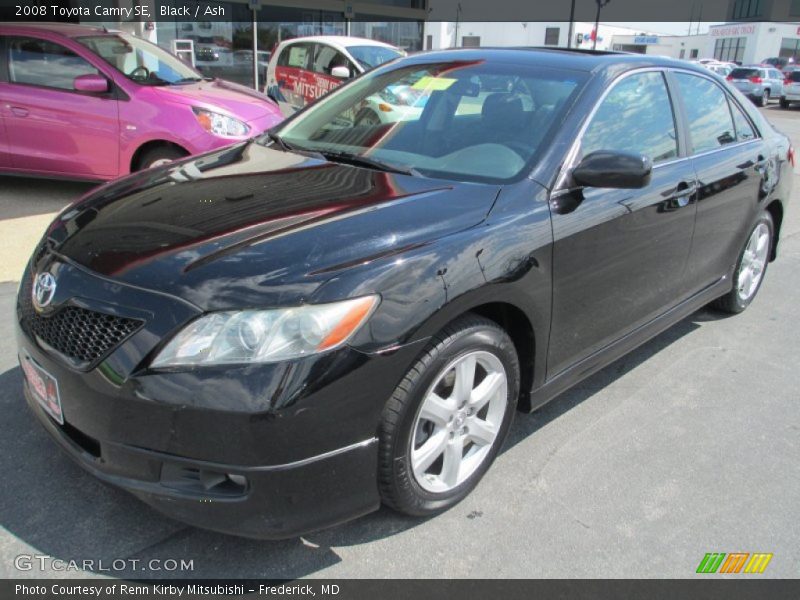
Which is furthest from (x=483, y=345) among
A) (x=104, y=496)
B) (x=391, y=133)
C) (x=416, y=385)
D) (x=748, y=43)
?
(x=748, y=43)

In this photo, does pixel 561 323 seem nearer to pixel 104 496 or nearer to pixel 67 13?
pixel 104 496

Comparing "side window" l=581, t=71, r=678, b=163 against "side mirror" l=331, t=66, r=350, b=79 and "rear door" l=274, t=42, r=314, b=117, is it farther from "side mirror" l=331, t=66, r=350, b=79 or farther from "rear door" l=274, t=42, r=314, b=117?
Result: "rear door" l=274, t=42, r=314, b=117

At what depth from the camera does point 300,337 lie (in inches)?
81.8

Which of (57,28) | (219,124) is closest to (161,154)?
(219,124)

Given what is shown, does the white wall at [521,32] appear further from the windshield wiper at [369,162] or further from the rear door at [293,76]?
the windshield wiper at [369,162]

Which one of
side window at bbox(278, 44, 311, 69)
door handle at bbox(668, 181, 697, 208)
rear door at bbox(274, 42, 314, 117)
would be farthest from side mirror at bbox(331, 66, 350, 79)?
door handle at bbox(668, 181, 697, 208)

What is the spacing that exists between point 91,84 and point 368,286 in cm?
553

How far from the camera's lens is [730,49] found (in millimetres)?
64625

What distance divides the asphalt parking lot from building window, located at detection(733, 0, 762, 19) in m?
70.2

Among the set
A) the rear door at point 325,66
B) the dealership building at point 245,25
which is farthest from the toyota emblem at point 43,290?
the dealership building at point 245,25

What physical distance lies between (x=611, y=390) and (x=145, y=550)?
2.42 meters

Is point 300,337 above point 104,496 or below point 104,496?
above

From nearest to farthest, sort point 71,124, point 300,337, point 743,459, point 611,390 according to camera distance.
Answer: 1. point 300,337
2. point 743,459
3. point 611,390
4. point 71,124

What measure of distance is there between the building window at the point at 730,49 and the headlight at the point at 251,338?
70.6m
